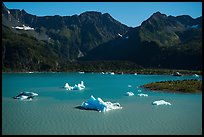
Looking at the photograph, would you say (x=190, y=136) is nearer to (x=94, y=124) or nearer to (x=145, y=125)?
(x=145, y=125)

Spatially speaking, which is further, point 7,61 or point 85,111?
point 7,61

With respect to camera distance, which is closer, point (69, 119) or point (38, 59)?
point (69, 119)

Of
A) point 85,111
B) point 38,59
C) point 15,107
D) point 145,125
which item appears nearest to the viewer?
point 145,125

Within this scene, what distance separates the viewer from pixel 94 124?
22.9 m

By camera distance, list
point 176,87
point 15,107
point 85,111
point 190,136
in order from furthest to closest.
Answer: point 176,87
point 15,107
point 85,111
point 190,136

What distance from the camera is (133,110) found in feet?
97.5

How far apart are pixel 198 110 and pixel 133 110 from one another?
19.7 ft

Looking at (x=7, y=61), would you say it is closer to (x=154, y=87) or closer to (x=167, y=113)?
(x=154, y=87)

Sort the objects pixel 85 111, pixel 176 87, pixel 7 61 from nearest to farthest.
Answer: pixel 85 111, pixel 176 87, pixel 7 61

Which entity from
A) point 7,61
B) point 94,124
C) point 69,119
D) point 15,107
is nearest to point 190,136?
point 94,124

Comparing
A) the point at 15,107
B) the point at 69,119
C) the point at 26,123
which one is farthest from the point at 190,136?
the point at 15,107

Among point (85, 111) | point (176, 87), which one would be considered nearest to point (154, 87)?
point (176, 87)

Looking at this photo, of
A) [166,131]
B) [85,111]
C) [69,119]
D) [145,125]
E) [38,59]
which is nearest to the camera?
[166,131]

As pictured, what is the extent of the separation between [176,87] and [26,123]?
32.7 m
